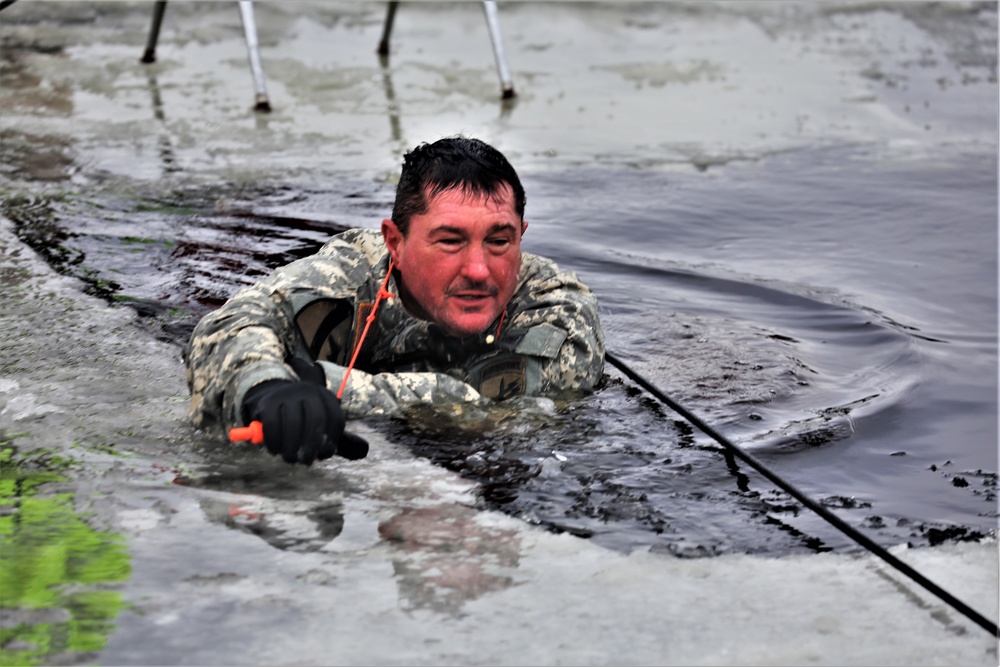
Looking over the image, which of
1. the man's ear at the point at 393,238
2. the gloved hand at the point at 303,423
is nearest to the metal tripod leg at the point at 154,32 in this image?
the man's ear at the point at 393,238

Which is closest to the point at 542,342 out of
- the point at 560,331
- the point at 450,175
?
the point at 560,331

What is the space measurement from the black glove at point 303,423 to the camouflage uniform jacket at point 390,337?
44cm

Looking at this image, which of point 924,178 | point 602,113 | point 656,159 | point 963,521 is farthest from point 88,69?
point 963,521

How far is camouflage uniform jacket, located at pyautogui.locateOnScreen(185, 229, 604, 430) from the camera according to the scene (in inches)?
144

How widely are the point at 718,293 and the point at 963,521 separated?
97.3 inches

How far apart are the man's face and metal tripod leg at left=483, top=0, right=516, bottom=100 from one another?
497cm

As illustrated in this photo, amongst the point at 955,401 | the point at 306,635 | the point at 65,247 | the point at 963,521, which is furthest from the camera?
the point at 65,247

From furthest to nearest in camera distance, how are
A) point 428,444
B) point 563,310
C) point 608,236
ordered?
point 608,236 < point 563,310 < point 428,444

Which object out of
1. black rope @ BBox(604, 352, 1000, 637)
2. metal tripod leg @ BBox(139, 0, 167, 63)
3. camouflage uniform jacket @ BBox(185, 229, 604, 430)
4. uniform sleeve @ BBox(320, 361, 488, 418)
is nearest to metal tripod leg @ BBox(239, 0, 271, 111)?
metal tripod leg @ BBox(139, 0, 167, 63)

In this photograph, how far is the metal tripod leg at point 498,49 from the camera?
850 centimetres

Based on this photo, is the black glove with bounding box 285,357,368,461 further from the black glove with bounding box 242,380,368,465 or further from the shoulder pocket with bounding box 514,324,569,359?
the shoulder pocket with bounding box 514,324,569,359

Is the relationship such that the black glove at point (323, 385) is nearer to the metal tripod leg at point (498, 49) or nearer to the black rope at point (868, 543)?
the black rope at point (868, 543)

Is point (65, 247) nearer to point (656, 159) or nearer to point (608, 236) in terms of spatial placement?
point (608, 236)

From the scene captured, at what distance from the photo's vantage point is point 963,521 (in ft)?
11.0
